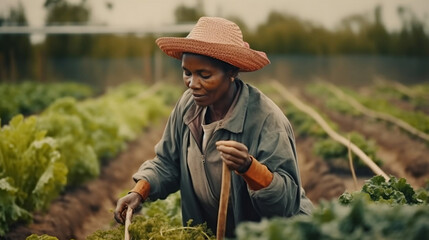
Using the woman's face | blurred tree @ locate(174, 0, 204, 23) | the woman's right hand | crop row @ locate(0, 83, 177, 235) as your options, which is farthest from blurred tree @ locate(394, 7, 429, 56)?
the woman's right hand

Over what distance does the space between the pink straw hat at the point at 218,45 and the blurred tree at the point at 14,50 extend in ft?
65.5

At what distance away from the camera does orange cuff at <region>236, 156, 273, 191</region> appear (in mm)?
3123

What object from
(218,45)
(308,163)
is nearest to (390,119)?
(308,163)

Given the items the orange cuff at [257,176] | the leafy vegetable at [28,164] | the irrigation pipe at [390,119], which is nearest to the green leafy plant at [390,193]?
the orange cuff at [257,176]

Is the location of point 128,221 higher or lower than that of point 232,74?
lower

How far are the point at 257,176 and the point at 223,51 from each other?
746 mm

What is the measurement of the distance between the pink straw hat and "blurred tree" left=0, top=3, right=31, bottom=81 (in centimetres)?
1996

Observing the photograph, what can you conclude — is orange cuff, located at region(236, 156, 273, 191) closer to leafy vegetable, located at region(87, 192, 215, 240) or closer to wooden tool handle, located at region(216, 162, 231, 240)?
wooden tool handle, located at region(216, 162, 231, 240)

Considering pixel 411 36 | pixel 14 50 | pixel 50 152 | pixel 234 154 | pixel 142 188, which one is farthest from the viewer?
pixel 411 36

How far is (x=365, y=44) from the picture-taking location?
91.4 feet

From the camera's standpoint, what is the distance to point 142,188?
3.75 metres

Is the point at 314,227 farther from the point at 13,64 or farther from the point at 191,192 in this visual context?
the point at 13,64

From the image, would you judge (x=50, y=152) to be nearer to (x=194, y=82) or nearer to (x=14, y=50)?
(x=194, y=82)

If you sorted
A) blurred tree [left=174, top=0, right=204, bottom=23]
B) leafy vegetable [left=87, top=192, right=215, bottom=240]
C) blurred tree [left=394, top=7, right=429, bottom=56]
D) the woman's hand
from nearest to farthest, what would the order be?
the woman's hand
leafy vegetable [left=87, top=192, right=215, bottom=240]
blurred tree [left=174, top=0, right=204, bottom=23]
blurred tree [left=394, top=7, right=429, bottom=56]
